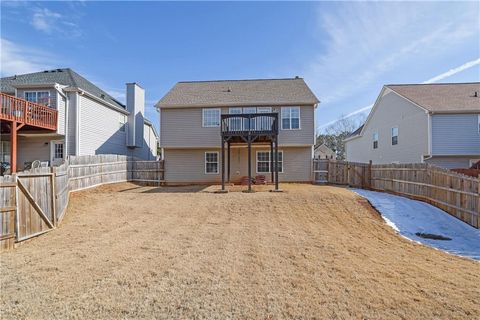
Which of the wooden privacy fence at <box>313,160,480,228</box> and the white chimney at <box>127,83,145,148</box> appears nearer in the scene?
the wooden privacy fence at <box>313,160,480,228</box>

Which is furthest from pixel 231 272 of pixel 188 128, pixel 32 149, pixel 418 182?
pixel 32 149

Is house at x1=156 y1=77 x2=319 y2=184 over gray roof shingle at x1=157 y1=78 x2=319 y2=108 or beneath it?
beneath

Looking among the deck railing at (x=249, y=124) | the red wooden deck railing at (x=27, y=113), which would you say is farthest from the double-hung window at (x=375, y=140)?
the red wooden deck railing at (x=27, y=113)

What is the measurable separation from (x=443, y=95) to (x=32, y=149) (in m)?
27.4

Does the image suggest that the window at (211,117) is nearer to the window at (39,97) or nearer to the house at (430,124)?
the window at (39,97)

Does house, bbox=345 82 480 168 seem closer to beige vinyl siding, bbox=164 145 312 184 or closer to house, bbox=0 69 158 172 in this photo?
beige vinyl siding, bbox=164 145 312 184

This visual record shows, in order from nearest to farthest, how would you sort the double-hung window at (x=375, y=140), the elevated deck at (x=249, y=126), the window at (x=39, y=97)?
the elevated deck at (x=249, y=126)
the window at (x=39, y=97)
the double-hung window at (x=375, y=140)

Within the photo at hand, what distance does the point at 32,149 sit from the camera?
18484mm

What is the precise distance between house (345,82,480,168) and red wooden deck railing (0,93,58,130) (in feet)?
73.0

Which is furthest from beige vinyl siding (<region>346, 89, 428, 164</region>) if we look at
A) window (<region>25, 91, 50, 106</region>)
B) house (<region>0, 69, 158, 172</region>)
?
window (<region>25, 91, 50, 106</region>)

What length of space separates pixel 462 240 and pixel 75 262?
32.9 ft

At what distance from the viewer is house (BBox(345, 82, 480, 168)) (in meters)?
17.1

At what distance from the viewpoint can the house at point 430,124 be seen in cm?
1712

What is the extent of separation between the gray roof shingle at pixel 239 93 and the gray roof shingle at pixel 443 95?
712cm
